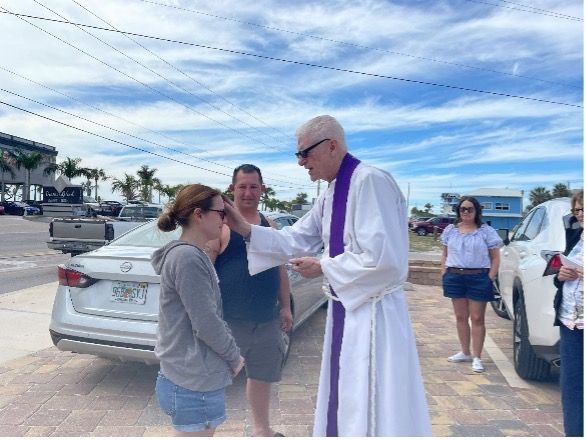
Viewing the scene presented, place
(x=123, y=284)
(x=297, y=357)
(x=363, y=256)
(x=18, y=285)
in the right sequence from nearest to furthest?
(x=363, y=256) < (x=123, y=284) < (x=297, y=357) < (x=18, y=285)

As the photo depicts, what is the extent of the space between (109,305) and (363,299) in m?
2.47

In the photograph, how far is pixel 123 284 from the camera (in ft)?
12.9

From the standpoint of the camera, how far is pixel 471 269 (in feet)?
15.8

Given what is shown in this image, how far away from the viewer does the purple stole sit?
2285 millimetres

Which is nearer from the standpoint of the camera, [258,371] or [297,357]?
[258,371]

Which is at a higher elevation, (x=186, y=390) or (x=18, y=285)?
(x=186, y=390)

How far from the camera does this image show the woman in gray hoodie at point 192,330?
2080 millimetres

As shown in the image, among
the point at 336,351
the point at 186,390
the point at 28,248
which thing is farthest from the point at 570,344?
the point at 28,248

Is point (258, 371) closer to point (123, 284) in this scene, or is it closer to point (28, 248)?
point (123, 284)

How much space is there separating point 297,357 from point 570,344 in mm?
2880

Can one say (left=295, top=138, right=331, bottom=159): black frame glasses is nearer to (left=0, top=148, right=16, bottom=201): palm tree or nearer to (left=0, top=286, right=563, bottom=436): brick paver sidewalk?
(left=0, top=286, right=563, bottom=436): brick paver sidewalk

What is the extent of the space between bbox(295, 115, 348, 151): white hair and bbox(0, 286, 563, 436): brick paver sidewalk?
6.85 ft

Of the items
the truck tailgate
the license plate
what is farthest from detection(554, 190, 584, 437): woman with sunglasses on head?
the truck tailgate

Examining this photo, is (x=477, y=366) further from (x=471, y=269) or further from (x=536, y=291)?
(x=536, y=291)
